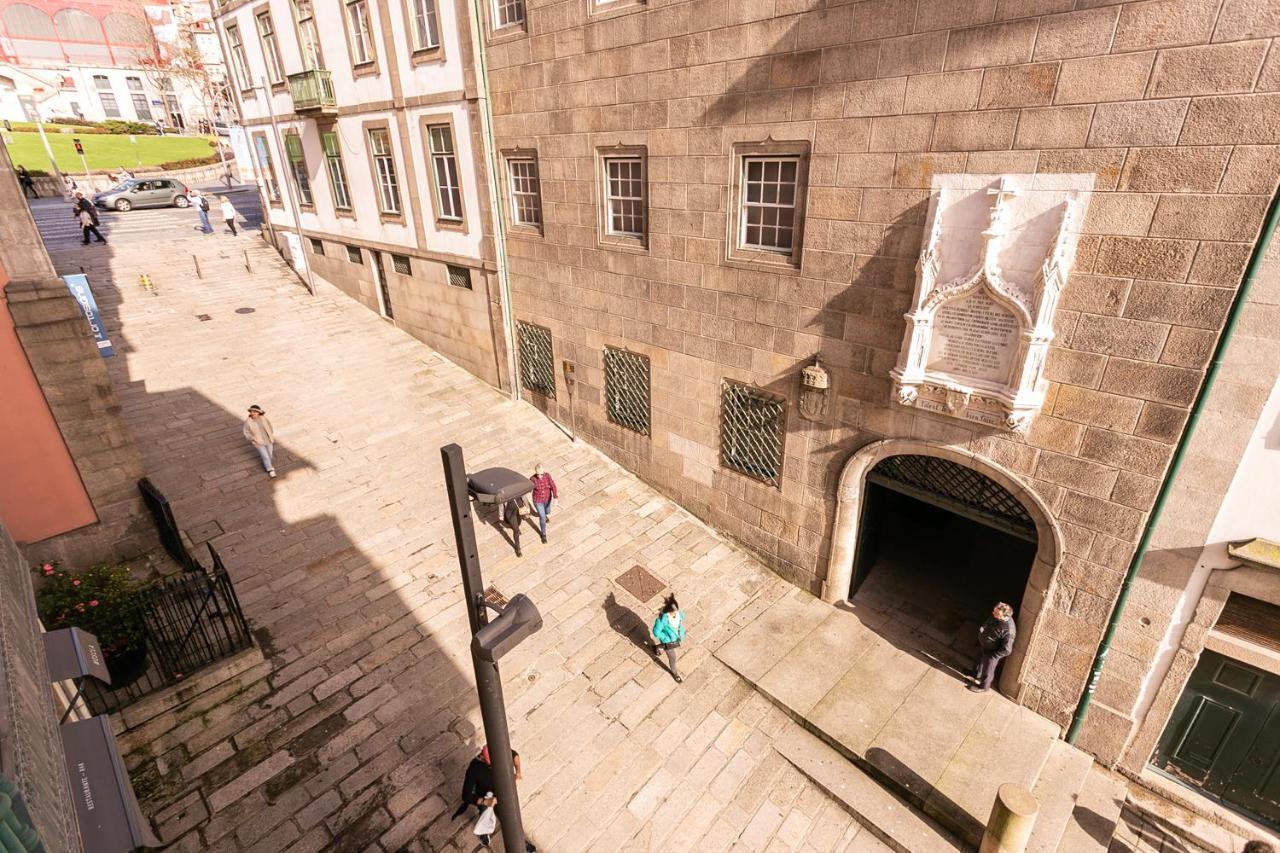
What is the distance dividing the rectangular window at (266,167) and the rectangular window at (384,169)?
26.8 feet

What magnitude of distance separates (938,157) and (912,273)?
1.45 m

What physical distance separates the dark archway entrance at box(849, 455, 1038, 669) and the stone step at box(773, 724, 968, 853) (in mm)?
2610

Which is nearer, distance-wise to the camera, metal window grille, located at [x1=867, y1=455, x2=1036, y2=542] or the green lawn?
metal window grille, located at [x1=867, y1=455, x2=1036, y2=542]

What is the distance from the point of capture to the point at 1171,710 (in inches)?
303

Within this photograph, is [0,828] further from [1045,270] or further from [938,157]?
[938,157]

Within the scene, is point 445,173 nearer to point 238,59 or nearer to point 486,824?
point 238,59

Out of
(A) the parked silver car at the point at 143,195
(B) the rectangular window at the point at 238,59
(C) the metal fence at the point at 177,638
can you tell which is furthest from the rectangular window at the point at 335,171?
(A) the parked silver car at the point at 143,195

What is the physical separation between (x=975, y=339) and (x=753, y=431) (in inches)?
165

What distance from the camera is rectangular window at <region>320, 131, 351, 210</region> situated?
64.8 feet

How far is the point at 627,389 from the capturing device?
44.1ft

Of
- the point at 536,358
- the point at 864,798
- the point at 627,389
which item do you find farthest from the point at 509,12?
the point at 864,798

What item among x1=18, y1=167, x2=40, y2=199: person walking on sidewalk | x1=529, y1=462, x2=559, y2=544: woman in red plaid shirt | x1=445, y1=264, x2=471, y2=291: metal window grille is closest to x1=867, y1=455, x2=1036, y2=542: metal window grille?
x1=529, y1=462, x2=559, y2=544: woman in red plaid shirt

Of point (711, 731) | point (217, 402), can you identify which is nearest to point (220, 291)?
point (217, 402)

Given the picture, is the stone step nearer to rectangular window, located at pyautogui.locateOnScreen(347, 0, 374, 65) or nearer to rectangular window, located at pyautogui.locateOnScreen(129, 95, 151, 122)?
rectangular window, located at pyautogui.locateOnScreen(347, 0, 374, 65)
